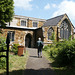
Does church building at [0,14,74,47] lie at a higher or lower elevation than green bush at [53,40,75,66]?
higher

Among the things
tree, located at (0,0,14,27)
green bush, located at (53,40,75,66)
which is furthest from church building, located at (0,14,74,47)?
green bush, located at (53,40,75,66)

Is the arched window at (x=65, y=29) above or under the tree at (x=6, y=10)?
under

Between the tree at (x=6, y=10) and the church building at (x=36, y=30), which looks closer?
the tree at (x=6, y=10)

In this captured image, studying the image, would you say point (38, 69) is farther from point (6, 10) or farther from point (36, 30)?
point (36, 30)

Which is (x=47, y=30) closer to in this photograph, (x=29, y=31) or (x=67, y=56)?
(x=29, y=31)

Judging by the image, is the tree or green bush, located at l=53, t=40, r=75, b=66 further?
the tree

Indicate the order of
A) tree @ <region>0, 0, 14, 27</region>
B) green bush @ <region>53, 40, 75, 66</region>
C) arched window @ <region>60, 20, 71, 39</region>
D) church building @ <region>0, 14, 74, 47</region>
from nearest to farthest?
1. green bush @ <region>53, 40, 75, 66</region>
2. tree @ <region>0, 0, 14, 27</region>
3. church building @ <region>0, 14, 74, 47</region>
4. arched window @ <region>60, 20, 71, 39</region>

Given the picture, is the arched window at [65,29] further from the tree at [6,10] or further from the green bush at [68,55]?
the green bush at [68,55]

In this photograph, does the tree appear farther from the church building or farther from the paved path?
the paved path

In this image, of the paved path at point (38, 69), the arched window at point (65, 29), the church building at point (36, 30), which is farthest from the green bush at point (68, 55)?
the arched window at point (65, 29)

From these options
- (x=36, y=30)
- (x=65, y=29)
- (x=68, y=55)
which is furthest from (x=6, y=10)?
(x=65, y=29)

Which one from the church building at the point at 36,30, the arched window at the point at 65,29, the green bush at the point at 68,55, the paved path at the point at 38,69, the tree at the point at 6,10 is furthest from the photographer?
the arched window at the point at 65,29

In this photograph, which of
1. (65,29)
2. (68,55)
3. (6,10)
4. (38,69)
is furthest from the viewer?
(65,29)

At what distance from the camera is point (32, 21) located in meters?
28.3
